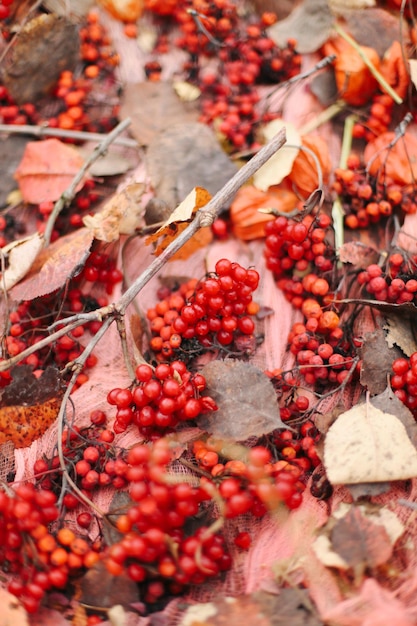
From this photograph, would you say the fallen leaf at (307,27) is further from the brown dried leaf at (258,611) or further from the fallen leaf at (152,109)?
the brown dried leaf at (258,611)

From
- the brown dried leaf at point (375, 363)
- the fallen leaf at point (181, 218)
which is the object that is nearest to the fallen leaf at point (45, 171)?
the fallen leaf at point (181, 218)

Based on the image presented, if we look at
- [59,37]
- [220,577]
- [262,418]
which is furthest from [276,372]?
[59,37]

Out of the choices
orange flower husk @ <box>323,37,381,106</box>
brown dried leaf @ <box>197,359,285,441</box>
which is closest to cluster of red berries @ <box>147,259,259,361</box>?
brown dried leaf @ <box>197,359,285,441</box>

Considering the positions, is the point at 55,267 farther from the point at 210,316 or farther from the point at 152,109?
the point at 152,109

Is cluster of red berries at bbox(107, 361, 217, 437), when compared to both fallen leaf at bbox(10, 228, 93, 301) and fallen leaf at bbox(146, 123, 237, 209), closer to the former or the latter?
fallen leaf at bbox(10, 228, 93, 301)

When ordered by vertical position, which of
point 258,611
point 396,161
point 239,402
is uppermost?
point 396,161

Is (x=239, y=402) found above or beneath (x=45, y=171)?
beneath

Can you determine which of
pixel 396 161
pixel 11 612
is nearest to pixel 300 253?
pixel 396 161

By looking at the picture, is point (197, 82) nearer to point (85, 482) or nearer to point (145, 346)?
point (145, 346)
